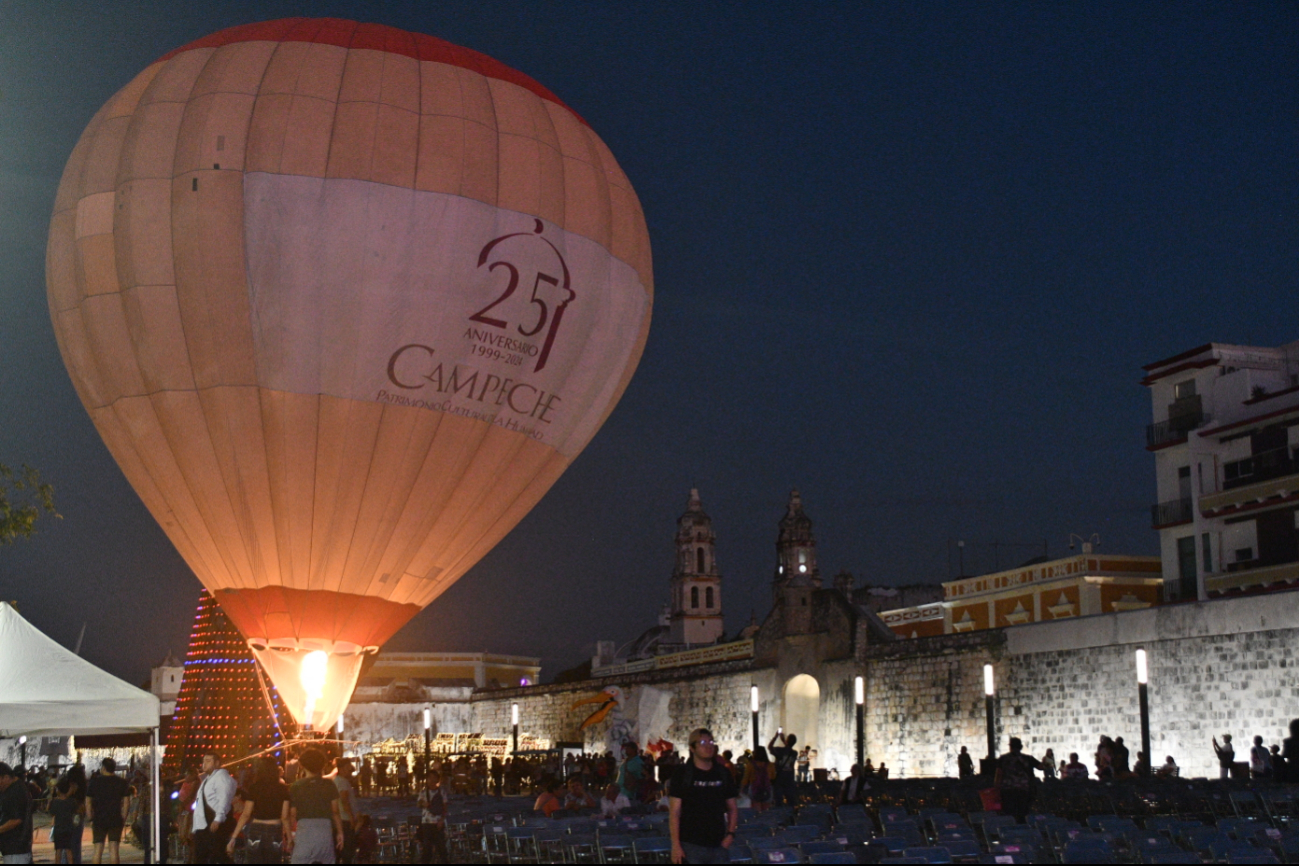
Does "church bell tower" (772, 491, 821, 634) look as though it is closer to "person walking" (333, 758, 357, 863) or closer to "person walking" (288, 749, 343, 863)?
"person walking" (333, 758, 357, 863)

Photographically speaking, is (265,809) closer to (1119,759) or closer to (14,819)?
(14,819)

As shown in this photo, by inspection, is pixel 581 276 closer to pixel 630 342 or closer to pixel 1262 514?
pixel 630 342

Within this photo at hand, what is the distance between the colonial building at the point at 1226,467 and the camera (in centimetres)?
3456

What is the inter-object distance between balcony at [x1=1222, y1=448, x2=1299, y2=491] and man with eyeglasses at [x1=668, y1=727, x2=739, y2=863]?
96.6ft

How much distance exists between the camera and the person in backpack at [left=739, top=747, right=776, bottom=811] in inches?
631

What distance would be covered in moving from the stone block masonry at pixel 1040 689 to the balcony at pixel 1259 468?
1066cm

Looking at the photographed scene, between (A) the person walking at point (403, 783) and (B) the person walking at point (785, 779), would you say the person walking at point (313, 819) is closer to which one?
(B) the person walking at point (785, 779)

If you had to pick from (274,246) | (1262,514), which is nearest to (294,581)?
(274,246)

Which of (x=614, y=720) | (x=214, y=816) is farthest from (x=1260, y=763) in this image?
(x=614, y=720)

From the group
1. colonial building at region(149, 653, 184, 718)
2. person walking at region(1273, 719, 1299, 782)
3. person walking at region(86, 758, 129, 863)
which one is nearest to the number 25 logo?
person walking at region(86, 758, 129, 863)

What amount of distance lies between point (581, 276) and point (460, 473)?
2.88 metres

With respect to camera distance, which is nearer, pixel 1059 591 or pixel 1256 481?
pixel 1256 481

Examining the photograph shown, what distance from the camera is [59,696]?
1305 centimetres

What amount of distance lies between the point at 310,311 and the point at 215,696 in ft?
Result: 40.4
